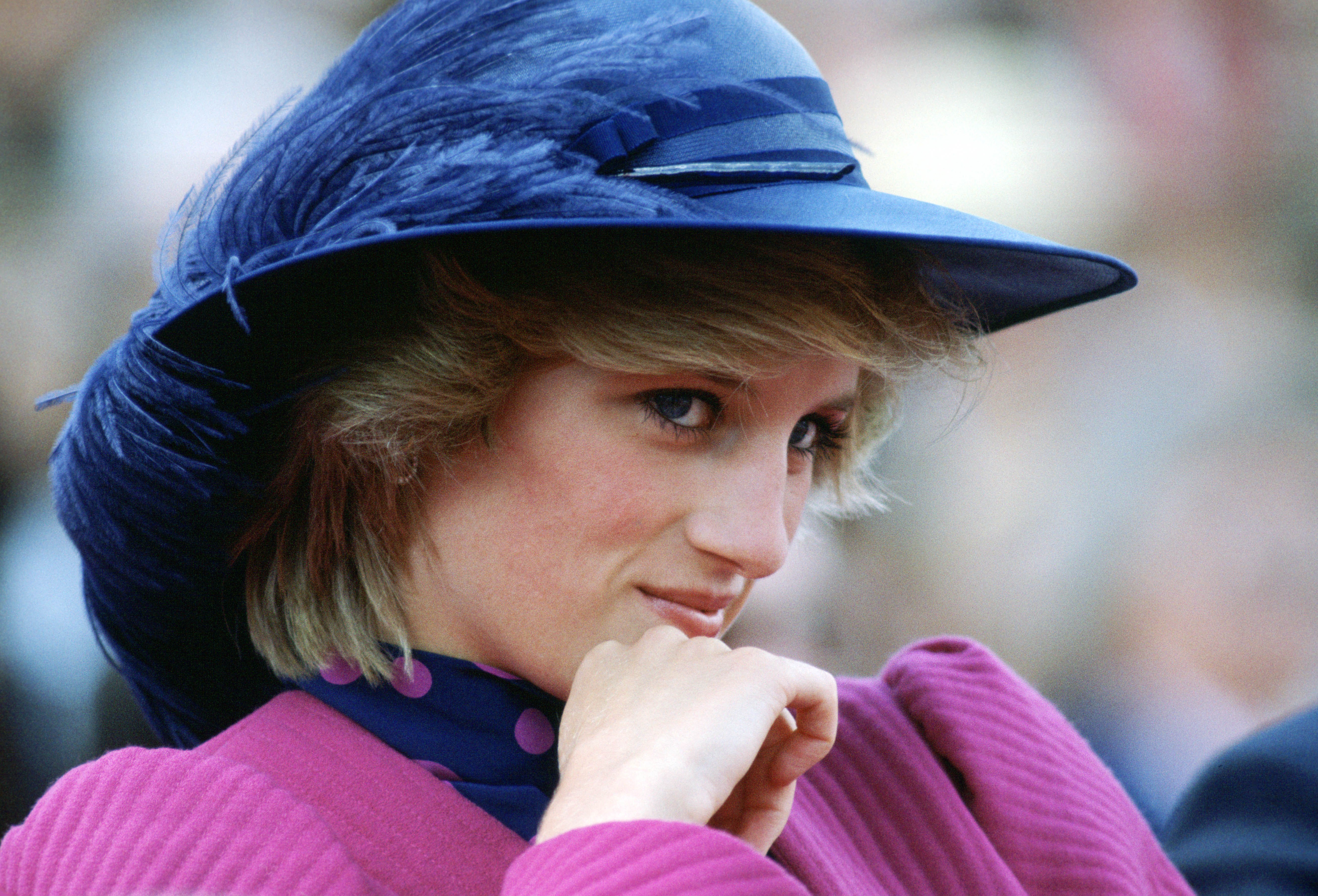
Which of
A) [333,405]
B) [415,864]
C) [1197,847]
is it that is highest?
[333,405]

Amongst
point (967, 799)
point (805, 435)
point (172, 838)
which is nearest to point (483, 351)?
point (805, 435)

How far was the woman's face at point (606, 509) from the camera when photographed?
125 centimetres

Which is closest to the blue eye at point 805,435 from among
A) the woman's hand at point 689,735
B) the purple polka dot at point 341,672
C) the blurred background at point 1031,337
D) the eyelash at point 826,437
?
the eyelash at point 826,437

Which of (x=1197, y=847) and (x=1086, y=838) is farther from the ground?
(x=1086, y=838)

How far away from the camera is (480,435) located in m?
1.28

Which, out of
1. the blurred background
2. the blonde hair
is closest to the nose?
the blonde hair

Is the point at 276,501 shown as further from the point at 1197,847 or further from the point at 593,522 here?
the point at 1197,847

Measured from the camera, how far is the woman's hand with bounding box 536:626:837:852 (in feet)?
3.35

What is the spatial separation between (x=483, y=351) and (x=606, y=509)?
20 centimetres

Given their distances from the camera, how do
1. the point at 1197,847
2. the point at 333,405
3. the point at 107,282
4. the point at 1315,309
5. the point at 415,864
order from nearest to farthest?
1. the point at 415,864
2. the point at 333,405
3. the point at 1197,847
4. the point at 107,282
5. the point at 1315,309

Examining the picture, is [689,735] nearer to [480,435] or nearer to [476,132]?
[480,435]

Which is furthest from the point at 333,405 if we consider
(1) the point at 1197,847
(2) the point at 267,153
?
(1) the point at 1197,847

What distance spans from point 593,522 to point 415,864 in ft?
1.21

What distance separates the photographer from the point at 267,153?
1.28m
